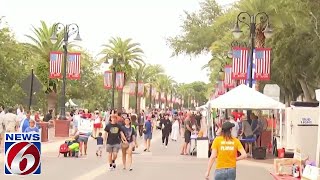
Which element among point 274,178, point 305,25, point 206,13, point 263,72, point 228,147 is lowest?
point 274,178

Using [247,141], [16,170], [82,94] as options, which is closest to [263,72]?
[247,141]

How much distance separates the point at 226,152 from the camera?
9133mm

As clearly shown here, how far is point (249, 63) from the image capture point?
30375 mm

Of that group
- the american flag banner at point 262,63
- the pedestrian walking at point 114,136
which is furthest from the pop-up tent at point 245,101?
the pedestrian walking at point 114,136

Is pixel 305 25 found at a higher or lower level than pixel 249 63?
higher

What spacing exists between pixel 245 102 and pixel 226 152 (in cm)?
1480

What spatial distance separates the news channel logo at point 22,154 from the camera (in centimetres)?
510

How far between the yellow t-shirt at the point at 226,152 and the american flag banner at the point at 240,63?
70.7 ft

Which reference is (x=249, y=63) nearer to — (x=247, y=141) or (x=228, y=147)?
(x=247, y=141)

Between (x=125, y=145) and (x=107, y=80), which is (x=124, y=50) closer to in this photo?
(x=107, y=80)

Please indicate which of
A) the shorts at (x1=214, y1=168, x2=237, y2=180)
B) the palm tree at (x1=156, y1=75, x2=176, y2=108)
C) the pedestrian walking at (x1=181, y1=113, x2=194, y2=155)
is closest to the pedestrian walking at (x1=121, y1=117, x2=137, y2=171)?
the pedestrian walking at (x1=181, y1=113, x2=194, y2=155)

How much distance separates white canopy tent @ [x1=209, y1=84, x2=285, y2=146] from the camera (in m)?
23.6

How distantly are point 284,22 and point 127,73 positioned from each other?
33666mm

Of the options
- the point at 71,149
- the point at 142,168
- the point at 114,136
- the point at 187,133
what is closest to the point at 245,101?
the point at 187,133
